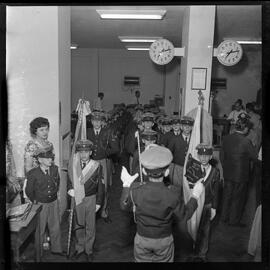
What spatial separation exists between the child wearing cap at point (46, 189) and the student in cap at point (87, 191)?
114mm

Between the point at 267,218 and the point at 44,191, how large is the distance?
4.92 feet

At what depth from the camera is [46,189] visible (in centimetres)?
228

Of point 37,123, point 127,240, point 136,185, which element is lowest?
point 127,240

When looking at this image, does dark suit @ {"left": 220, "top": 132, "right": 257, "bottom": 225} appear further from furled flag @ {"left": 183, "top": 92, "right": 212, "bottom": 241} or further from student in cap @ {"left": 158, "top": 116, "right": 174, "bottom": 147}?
student in cap @ {"left": 158, "top": 116, "right": 174, "bottom": 147}

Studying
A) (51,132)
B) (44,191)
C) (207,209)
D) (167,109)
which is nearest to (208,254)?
(207,209)

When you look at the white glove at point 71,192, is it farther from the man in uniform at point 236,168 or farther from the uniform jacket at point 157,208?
the man in uniform at point 236,168

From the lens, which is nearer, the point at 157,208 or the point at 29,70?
the point at 157,208

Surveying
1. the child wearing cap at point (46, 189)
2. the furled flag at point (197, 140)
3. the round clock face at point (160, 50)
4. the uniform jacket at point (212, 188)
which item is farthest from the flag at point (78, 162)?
the uniform jacket at point (212, 188)

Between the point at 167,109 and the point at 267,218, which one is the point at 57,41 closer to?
the point at 167,109

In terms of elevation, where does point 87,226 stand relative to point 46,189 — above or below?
below

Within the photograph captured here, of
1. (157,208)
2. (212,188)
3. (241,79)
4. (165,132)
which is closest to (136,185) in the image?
(157,208)

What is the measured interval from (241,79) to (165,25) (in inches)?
24.5

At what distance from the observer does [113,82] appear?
2.45 meters

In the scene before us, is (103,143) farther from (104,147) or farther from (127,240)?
(127,240)
